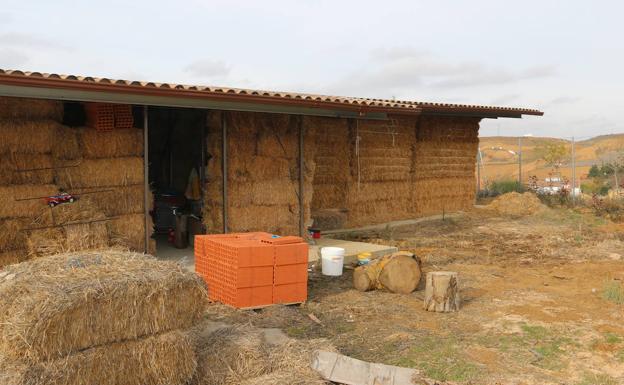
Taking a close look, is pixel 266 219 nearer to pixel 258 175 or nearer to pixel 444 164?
pixel 258 175

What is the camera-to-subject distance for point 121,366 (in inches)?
183

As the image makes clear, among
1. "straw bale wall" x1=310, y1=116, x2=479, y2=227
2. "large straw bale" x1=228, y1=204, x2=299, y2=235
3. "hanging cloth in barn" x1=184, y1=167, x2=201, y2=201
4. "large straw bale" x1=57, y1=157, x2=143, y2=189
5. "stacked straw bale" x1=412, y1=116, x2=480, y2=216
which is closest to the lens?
"large straw bale" x1=57, y1=157, x2=143, y2=189

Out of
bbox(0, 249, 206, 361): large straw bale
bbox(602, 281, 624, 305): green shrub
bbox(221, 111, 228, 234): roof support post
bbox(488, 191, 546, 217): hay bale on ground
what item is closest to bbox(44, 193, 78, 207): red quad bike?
bbox(221, 111, 228, 234): roof support post

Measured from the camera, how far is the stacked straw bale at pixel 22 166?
8211 mm

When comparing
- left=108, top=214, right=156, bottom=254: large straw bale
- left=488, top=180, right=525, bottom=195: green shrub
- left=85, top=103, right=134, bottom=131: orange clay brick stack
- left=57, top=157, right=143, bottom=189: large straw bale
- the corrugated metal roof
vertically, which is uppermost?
the corrugated metal roof

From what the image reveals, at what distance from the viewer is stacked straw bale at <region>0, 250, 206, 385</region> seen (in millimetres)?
4211

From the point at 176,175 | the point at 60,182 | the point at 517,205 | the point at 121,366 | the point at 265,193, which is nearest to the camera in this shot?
the point at 121,366

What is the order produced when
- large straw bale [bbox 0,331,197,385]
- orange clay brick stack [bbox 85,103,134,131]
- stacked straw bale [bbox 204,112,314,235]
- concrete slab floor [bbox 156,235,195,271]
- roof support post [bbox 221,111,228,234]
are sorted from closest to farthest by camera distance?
large straw bale [bbox 0,331,197,385] < orange clay brick stack [bbox 85,103,134,131] < concrete slab floor [bbox 156,235,195,271] < roof support post [bbox 221,111,228,234] < stacked straw bale [bbox 204,112,314,235]

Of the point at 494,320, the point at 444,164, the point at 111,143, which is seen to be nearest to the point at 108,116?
the point at 111,143

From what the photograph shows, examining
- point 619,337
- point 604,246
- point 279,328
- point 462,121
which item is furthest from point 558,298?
point 462,121

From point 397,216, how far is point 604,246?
5.35 metres

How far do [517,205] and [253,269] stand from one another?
14.2 metres

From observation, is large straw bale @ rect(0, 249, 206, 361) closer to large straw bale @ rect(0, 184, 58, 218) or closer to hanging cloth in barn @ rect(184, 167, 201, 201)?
large straw bale @ rect(0, 184, 58, 218)

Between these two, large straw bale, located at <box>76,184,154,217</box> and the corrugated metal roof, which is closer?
the corrugated metal roof
